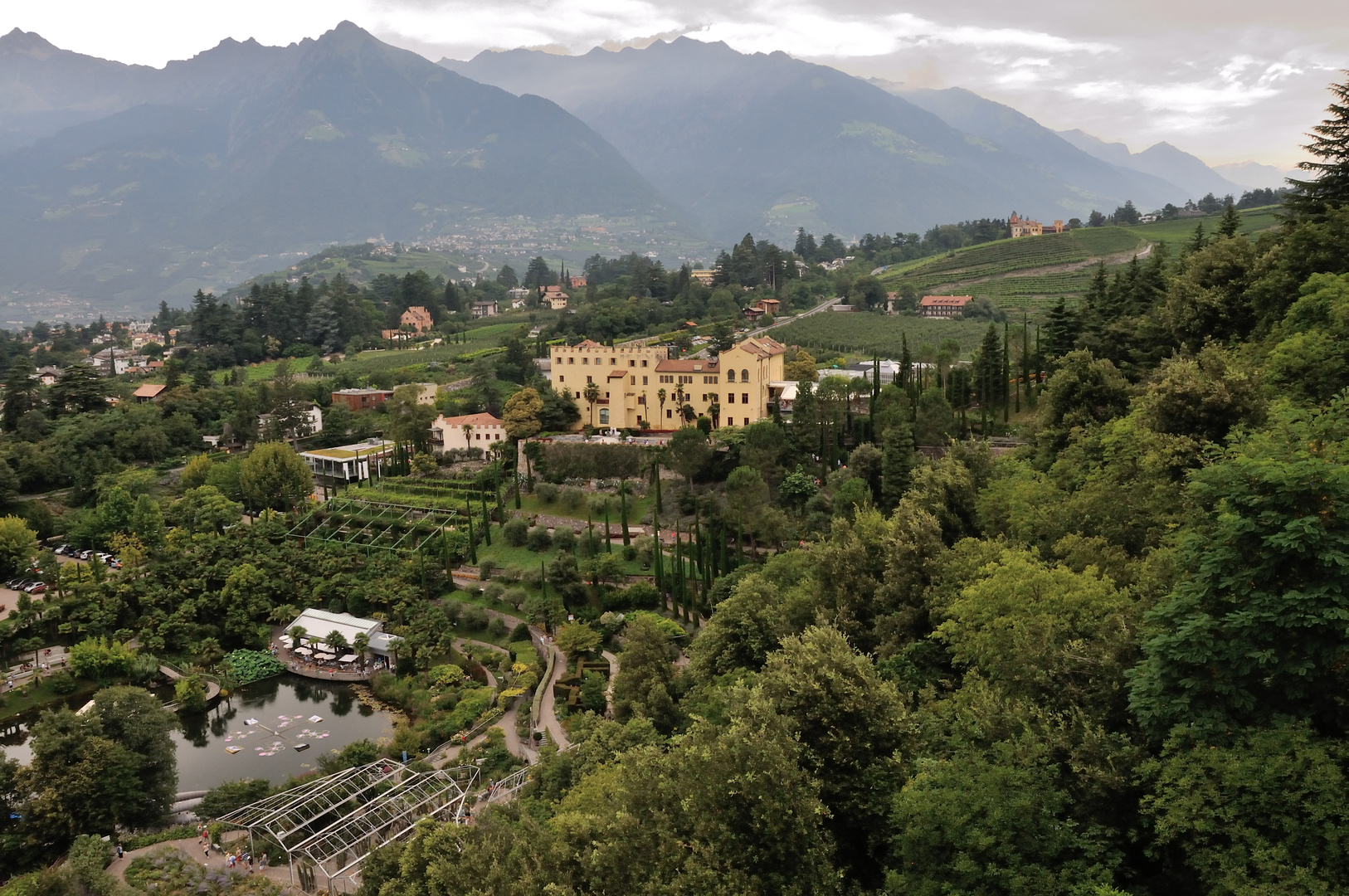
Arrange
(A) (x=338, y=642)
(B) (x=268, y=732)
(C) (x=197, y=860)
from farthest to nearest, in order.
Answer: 1. (A) (x=338, y=642)
2. (B) (x=268, y=732)
3. (C) (x=197, y=860)

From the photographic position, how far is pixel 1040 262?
76.8 m

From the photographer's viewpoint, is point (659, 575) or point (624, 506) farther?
point (624, 506)

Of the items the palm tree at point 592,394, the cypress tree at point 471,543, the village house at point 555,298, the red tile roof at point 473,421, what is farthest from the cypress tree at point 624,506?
the village house at point 555,298

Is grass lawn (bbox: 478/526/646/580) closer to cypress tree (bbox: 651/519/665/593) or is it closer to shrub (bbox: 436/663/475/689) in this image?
cypress tree (bbox: 651/519/665/593)

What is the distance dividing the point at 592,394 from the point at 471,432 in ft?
23.5

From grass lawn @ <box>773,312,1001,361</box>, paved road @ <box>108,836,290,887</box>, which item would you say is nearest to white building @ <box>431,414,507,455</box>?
grass lawn @ <box>773,312,1001,361</box>

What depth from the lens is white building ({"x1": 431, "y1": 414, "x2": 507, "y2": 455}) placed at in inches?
1951

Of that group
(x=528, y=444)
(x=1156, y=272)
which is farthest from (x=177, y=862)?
(x=1156, y=272)

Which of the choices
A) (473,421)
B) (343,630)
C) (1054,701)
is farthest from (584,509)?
(1054,701)

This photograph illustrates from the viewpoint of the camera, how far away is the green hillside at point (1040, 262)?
68.9 meters

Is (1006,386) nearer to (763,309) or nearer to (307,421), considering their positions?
(763,309)

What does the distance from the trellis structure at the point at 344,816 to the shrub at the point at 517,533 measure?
17.0 m

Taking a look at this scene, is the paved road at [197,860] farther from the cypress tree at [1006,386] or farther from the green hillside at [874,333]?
the green hillside at [874,333]

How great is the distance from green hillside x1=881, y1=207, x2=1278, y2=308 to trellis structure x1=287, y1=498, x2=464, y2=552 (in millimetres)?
45320
